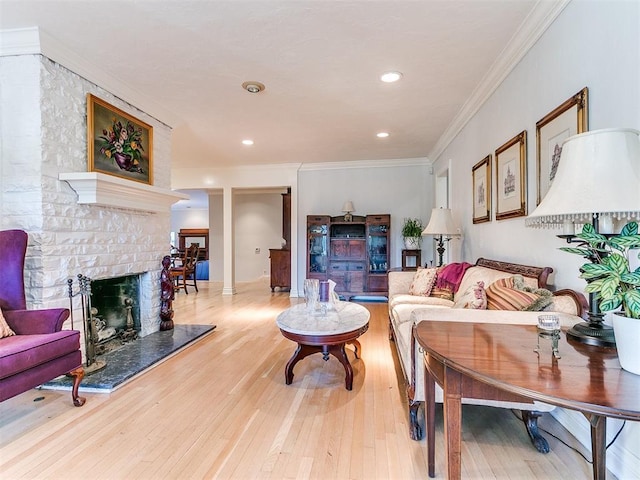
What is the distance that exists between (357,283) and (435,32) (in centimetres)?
414

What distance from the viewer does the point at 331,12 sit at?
81.7 inches

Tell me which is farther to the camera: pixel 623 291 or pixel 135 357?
pixel 135 357

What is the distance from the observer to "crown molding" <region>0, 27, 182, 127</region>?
7.61 feet

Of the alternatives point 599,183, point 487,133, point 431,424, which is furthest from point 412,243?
point 599,183

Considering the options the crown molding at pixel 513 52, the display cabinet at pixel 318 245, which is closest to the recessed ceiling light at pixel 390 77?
the crown molding at pixel 513 52

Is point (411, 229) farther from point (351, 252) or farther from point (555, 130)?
point (555, 130)

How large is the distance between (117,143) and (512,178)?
3.51m

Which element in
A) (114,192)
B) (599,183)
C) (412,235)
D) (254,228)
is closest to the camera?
(599,183)

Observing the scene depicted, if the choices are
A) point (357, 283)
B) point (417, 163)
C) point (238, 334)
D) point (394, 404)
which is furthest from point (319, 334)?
point (417, 163)

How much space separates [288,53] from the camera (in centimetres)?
254

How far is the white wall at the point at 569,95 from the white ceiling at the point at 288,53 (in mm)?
258

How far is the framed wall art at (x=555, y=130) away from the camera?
5.65 feet

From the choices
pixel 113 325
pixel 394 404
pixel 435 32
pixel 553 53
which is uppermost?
pixel 435 32

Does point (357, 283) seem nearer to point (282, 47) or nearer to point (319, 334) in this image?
point (319, 334)
